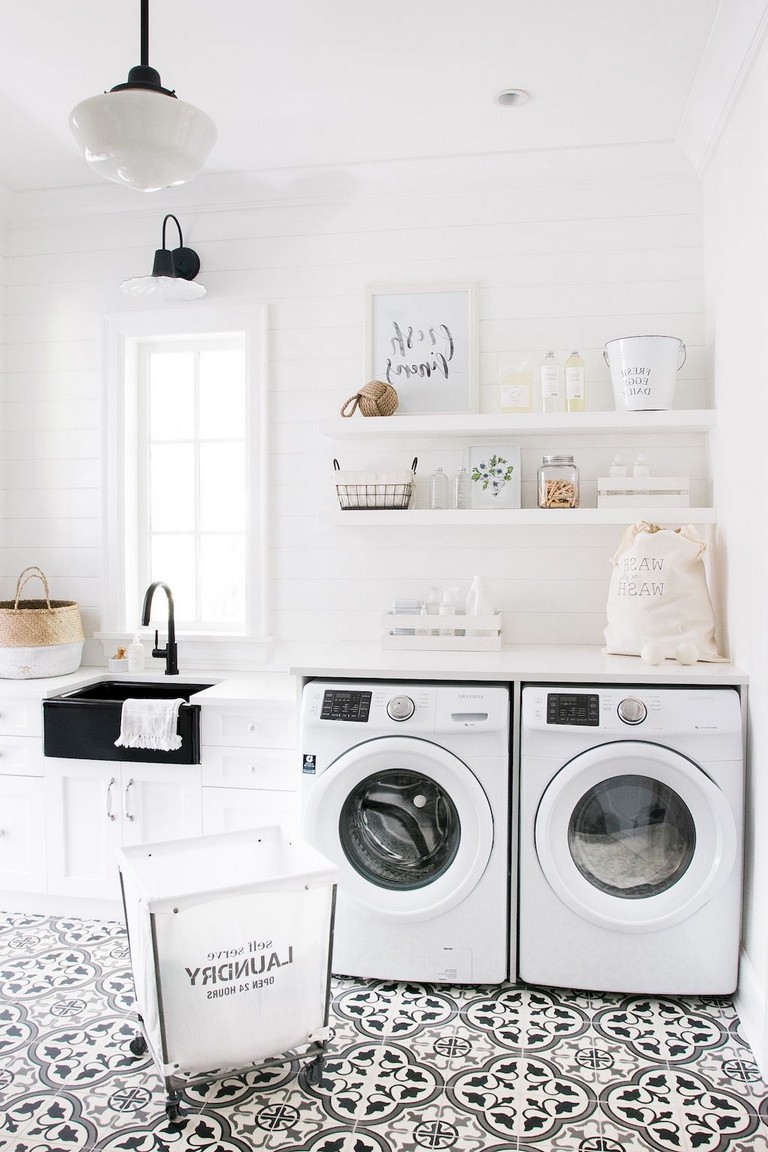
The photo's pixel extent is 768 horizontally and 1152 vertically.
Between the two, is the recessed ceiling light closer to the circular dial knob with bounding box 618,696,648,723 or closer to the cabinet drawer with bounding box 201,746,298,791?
the circular dial knob with bounding box 618,696,648,723

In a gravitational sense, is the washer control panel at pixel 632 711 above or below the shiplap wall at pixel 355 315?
below

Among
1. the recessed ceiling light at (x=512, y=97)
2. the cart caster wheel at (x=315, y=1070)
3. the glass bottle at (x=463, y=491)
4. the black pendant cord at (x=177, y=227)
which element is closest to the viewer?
the cart caster wheel at (x=315, y=1070)

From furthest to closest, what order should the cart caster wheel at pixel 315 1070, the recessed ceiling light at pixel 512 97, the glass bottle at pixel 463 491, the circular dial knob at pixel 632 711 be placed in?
1. the glass bottle at pixel 463 491
2. the recessed ceiling light at pixel 512 97
3. the circular dial knob at pixel 632 711
4. the cart caster wheel at pixel 315 1070

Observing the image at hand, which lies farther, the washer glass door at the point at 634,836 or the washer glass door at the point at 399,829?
the washer glass door at the point at 399,829

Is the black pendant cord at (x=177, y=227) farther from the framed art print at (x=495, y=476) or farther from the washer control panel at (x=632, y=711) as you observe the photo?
the washer control panel at (x=632, y=711)

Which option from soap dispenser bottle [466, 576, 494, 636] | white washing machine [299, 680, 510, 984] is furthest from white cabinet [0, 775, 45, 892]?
soap dispenser bottle [466, 576, 494, 636]

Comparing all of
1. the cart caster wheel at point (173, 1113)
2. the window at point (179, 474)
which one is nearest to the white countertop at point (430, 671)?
the window at point (179, 474)

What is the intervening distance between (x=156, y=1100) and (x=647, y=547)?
2079mm

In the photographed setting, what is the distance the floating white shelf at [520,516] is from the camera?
2898 millimetres

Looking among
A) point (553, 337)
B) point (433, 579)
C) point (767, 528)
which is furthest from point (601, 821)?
point (553, 337)

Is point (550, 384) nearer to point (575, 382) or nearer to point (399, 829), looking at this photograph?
point (575, 382)

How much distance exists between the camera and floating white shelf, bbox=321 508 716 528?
2898mm

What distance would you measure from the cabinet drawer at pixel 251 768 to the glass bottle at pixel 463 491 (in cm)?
110

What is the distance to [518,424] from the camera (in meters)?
2.98
